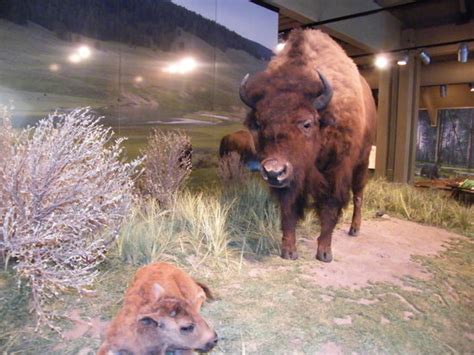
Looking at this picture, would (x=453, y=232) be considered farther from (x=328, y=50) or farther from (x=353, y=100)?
(x=328, y=50)

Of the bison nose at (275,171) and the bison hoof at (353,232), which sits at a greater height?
the bison nose at (275,171)

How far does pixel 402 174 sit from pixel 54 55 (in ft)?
25.0

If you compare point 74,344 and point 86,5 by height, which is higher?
point 86,5

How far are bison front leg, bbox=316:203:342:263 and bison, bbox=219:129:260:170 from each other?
2392 mm

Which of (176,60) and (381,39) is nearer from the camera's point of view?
(176,60)

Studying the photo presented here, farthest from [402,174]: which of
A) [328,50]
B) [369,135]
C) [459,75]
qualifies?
[328,50]

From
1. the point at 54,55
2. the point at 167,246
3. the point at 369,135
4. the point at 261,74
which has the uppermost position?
the point at 54,55

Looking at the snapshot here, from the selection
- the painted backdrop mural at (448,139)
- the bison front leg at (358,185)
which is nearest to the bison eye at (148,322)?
the bison front leg at (358,185)

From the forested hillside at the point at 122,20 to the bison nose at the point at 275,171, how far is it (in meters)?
2.71

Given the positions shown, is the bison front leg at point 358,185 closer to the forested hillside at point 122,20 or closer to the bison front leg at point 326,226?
the bison front leg at point 326,226

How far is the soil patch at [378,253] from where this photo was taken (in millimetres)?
2819

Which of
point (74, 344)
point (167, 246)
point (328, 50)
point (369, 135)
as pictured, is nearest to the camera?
point (74, 344)

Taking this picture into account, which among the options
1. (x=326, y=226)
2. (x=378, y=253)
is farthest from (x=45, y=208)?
(x=378, y=253)

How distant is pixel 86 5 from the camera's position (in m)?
3.92
